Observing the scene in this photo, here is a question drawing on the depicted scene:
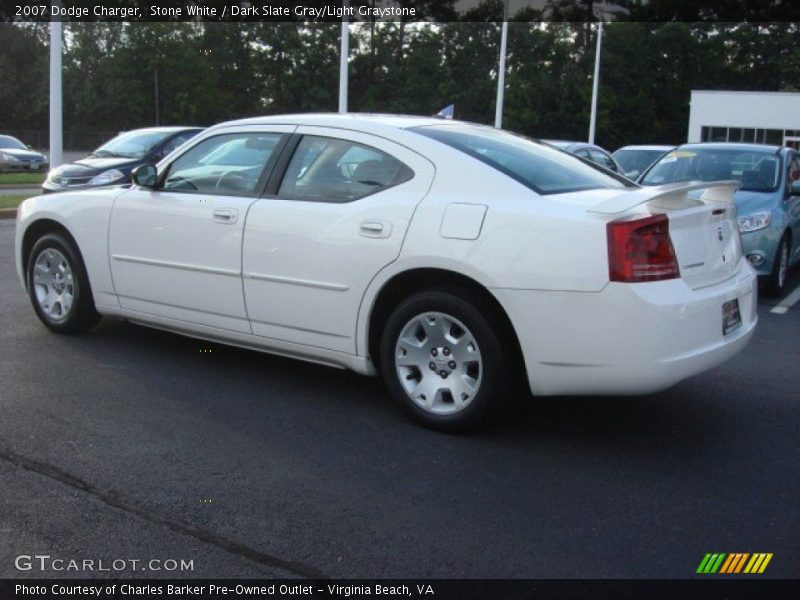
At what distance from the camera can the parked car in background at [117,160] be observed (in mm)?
12758

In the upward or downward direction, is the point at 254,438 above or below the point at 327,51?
below

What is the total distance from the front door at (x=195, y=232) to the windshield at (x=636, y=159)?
46.7 ft

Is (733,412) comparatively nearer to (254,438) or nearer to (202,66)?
(254,438)

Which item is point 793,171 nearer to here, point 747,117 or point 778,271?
point 778,271

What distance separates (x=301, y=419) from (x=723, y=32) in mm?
63001

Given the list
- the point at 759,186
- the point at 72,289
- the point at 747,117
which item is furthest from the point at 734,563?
the point at 747,117

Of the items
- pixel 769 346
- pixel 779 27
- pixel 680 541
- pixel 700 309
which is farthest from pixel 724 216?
pixel 779 27

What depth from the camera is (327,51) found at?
60.5 meters

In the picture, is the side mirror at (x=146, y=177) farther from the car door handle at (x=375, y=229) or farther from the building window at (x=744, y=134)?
the building window at (x=744, y=134)

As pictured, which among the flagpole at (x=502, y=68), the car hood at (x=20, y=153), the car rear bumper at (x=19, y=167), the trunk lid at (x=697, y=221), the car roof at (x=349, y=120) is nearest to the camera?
the trunk lid at (x=697, y=221)

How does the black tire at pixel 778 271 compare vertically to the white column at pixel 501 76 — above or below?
below

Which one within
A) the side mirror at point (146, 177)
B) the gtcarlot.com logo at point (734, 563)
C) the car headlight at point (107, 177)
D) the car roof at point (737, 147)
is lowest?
the gtcarlot.com logo at point (734, 563)

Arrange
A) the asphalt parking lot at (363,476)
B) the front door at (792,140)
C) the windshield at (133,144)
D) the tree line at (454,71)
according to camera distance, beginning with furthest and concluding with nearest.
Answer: the tree line at (454,71), the front door at (792,140), the windshield at (133,144), the asphalt parking lot at (363,476)

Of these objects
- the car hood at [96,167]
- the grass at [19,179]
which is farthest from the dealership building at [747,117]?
the car hood at [96,167]
